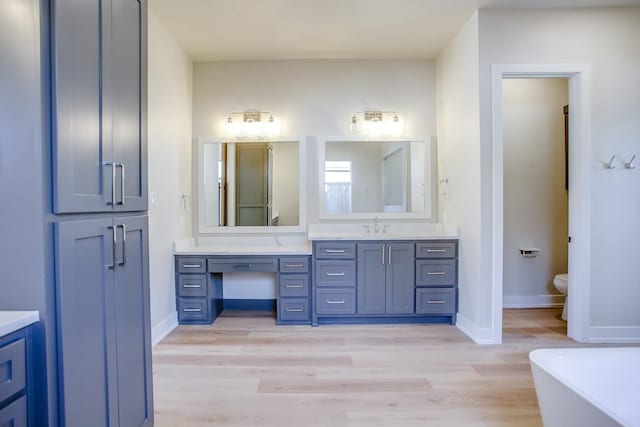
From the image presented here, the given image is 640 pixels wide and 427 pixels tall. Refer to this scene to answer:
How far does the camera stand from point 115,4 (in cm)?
138

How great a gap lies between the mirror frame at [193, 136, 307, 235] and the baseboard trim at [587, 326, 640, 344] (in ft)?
9.12

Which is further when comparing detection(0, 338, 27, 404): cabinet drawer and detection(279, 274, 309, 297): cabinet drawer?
detection(279, 274, 309, 297): cabinet drawer

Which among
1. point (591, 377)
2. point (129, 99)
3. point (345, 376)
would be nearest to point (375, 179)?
point (345, 376)

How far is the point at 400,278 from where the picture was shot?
11.0 feet

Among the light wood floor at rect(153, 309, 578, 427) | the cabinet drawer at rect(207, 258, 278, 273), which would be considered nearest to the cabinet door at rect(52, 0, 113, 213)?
the light wood floor at rect(153, 309, 578, 427)

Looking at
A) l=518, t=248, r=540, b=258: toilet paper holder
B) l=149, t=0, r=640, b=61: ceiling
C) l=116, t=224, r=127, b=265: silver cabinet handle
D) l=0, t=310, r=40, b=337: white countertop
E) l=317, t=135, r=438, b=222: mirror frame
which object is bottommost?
l=518, t=248, r=540, b=258: toilet paper holder

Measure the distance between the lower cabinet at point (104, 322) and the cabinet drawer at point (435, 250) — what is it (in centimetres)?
248

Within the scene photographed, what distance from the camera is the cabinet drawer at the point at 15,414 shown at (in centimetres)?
94

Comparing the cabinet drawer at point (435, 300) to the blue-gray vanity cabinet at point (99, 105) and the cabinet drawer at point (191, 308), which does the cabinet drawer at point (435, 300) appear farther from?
the blue-gray vanity cabinet at point (99, 105)

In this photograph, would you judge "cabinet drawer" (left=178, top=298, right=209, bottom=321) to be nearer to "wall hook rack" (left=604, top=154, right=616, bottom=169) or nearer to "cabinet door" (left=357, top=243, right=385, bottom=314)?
"cabinet door" (left=357, top=243, right=385, bottom=314)

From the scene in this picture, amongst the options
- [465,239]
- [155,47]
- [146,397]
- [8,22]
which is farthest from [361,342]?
[155,47]

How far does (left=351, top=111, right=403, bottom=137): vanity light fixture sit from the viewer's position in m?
3.82

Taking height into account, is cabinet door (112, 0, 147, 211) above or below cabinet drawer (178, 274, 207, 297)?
above

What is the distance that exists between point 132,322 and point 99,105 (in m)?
0.90
